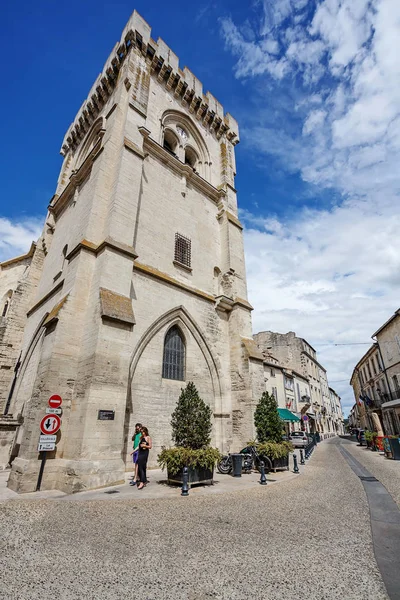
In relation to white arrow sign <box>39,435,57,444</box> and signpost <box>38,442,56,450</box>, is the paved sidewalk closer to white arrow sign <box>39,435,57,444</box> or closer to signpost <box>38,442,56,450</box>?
signpost <box>38,442,56,450</box>

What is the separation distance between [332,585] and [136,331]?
26.4 ft

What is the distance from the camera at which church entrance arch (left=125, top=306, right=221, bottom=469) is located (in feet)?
30.6

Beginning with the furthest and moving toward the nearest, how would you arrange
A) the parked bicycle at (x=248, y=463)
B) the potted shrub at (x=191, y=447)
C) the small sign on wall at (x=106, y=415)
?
the parked bicycle at (x=248, y=463)
the small sign on wall at (x=106, y=415)
the potted shrub at (x=191, y=447)

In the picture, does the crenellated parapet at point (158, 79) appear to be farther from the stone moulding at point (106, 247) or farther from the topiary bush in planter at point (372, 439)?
the topiary bush in planter at point (372, 439)

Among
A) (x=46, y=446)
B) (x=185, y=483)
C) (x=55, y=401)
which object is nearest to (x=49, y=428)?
(x=46, y=446)

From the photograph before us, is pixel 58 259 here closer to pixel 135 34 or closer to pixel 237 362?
pixel 237 362

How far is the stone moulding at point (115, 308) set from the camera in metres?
8.03

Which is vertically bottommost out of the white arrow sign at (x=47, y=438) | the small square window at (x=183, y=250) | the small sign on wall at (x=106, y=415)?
the white arrow sign at (x=47, y=438)

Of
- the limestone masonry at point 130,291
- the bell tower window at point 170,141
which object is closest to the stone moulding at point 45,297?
the limestone masonry at point 130,291

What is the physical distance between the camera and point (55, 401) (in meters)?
7.34

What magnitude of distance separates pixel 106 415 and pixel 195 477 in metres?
2.63

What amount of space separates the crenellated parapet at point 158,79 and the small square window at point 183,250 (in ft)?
30.2

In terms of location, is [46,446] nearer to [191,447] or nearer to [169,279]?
[191,447]

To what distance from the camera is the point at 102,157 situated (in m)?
11.5
